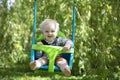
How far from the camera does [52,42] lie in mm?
5012

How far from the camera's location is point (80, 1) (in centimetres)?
714

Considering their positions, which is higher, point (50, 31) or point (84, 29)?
point (50, 31)

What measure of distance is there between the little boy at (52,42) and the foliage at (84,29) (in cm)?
182

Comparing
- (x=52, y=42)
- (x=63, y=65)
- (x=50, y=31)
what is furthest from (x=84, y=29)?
(x=63, y=65)

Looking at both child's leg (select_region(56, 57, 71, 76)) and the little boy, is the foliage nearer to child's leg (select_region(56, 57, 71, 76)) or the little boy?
the little boy

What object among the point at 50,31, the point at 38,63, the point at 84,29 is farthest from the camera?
Answer: the point at 84,29

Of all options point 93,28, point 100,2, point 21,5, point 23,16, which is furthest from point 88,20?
point 23,16

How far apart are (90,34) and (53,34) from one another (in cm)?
279

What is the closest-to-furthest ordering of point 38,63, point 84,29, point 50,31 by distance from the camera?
1. point 38,63
2. point 50,31
3. point 84,29

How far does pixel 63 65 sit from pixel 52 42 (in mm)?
422

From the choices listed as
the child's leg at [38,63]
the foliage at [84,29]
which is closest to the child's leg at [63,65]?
the child's leg at [38,63]

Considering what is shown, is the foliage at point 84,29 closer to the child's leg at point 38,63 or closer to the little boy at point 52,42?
the little boy at point 52,42

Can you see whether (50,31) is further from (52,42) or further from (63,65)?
(63,65)

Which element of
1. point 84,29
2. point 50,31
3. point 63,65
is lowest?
point 63,65
